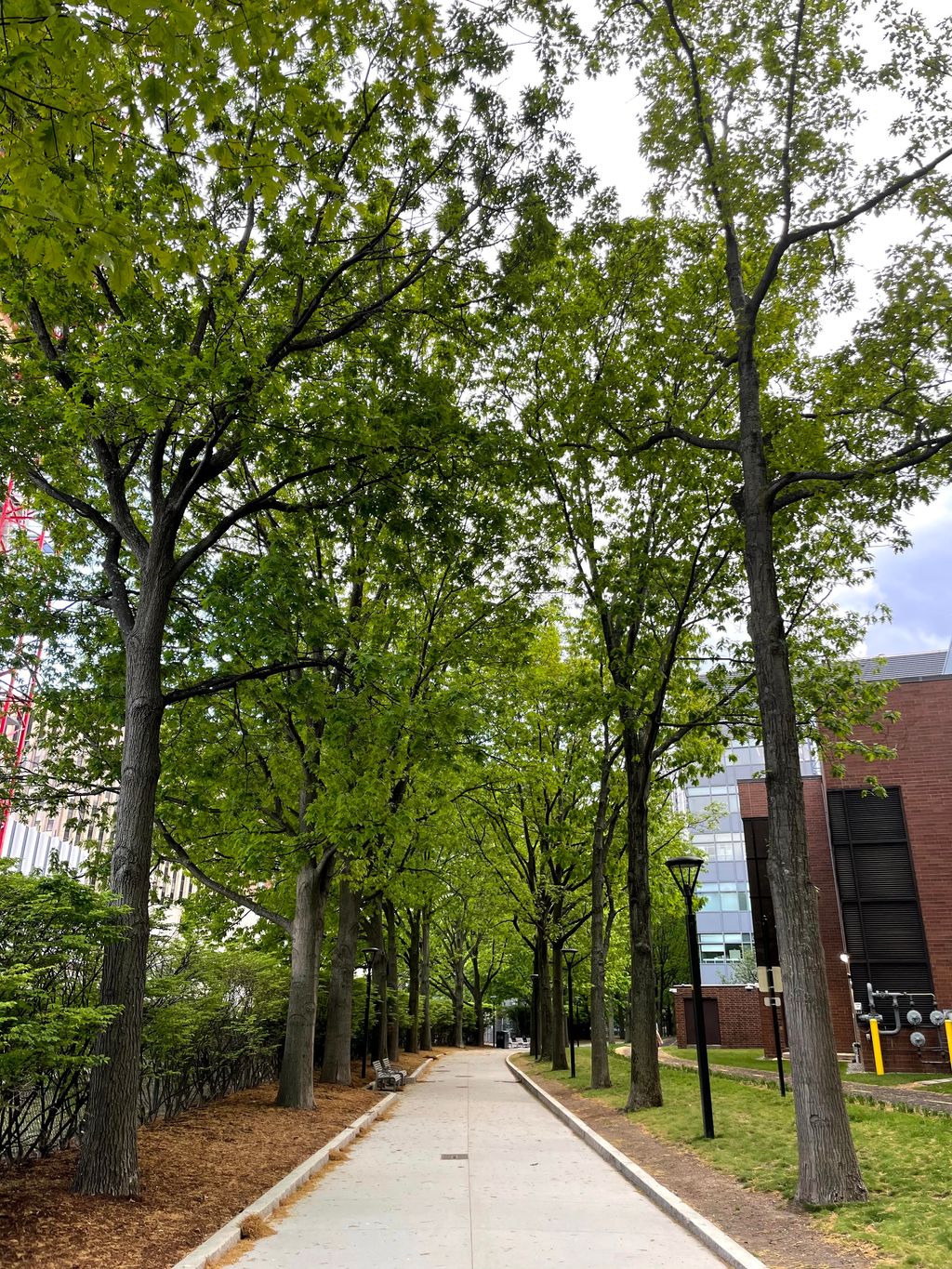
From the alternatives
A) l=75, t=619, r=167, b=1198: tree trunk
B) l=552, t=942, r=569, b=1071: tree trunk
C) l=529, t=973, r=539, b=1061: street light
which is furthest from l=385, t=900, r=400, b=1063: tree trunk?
l=75, t=619, r=167, b=1198: tree trunk

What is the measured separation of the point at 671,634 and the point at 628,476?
3.02 metres

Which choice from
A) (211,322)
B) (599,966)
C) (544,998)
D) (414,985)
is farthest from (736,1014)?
(211,322)

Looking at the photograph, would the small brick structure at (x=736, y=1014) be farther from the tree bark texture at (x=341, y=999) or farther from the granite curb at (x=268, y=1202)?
the granite curb at (x=268, y=1202)

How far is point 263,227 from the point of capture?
9.36 metres

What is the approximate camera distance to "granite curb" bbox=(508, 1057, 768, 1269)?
575 cm

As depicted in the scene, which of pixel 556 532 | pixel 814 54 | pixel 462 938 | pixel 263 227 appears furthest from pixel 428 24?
pixel 462 938

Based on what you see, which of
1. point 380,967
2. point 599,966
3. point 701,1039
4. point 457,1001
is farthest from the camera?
point 457,1001

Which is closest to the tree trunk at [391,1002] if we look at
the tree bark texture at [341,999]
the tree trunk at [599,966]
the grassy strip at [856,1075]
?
the tree bark texture at [341,999]

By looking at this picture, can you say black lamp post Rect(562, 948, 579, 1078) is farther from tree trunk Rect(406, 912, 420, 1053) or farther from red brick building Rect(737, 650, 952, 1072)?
tree trunk Rect(406, 912, 420, 1053)

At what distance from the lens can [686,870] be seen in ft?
42.7

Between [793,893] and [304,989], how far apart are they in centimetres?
958

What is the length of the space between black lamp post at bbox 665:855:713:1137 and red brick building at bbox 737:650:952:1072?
1040 cm

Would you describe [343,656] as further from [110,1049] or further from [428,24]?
[428,24]

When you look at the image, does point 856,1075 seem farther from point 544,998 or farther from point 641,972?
point 544,998
